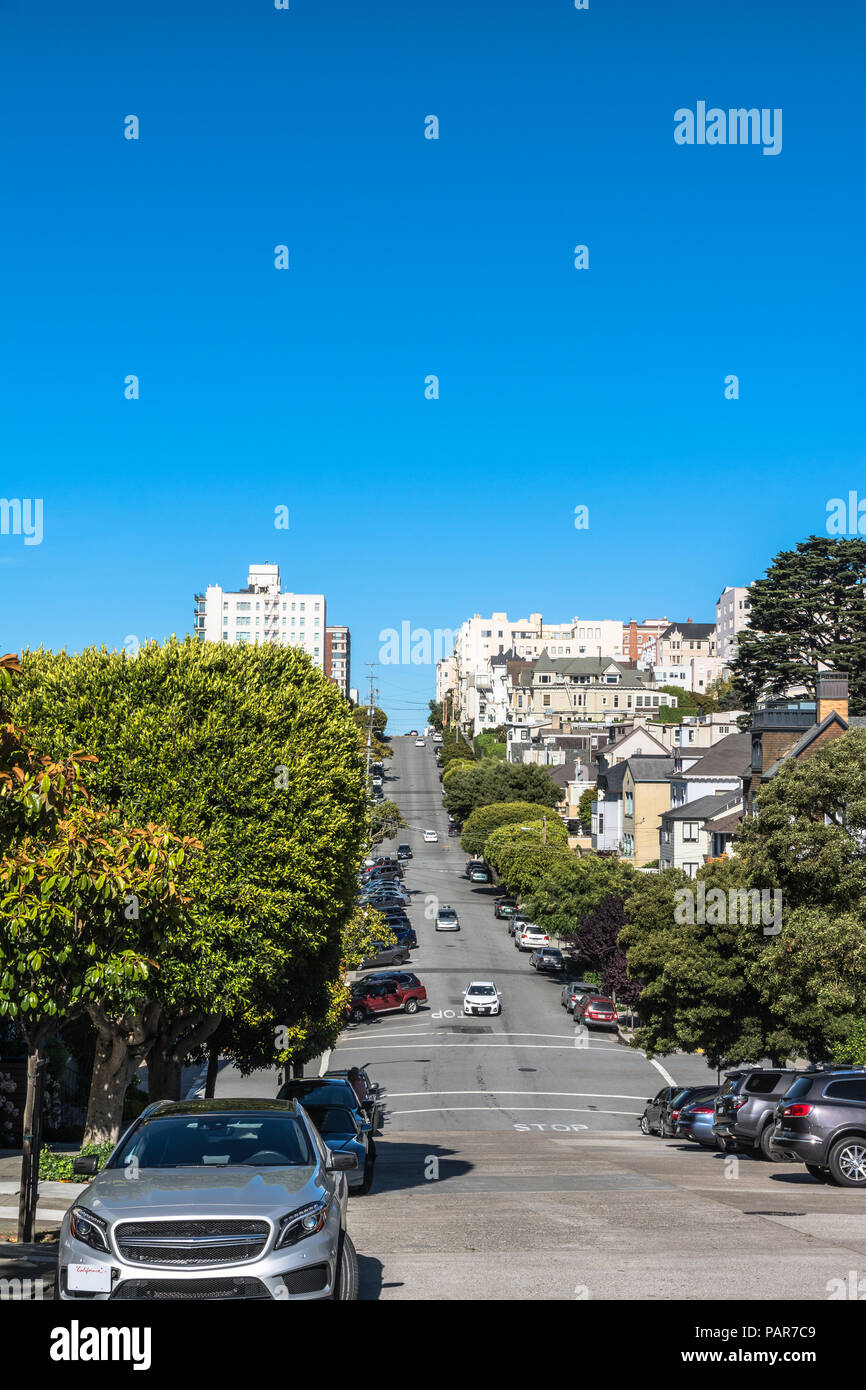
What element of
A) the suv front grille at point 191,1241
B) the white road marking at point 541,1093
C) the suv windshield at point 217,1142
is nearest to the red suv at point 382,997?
the white road marking at point 541,1093

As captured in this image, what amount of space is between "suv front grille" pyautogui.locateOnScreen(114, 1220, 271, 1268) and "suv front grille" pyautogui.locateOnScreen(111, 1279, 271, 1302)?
0.11 meters

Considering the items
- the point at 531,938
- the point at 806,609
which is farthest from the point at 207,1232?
the point at 806,609

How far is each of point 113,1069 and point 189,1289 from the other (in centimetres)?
1704

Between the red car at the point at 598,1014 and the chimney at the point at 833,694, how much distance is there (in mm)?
16897

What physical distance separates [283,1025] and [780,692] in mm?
55795

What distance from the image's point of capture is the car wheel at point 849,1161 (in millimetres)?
19109

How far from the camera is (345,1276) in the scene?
847 cm

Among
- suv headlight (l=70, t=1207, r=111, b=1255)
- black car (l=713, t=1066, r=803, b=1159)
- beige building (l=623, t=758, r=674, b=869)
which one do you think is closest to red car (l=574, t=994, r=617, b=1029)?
beige building (l=623, t=758, r=674, b=869)

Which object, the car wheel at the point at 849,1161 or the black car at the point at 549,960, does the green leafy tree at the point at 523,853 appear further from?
the car wheel at the point at 849,1161

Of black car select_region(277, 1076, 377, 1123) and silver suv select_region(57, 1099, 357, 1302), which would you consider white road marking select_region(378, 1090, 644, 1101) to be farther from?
silver suv select_region(57, 1099, 357, 1302)

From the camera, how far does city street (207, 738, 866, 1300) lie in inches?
407

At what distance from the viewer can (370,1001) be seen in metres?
62.4

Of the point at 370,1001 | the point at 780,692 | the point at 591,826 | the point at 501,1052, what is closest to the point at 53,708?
the point at 501,1052

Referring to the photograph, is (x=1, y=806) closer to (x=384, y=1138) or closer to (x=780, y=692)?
(x=384, y=1138)
